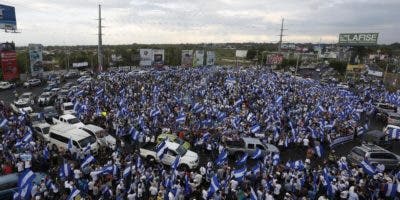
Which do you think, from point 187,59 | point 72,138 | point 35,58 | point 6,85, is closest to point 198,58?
point 187,59

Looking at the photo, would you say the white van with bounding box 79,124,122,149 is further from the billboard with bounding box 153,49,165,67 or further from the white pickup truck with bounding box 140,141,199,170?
the billboard with bounding box 153,49,165,67

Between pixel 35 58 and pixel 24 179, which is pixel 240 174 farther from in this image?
pixel 35 58

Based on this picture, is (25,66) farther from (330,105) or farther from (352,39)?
(352,39)

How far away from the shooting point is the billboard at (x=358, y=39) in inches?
2396

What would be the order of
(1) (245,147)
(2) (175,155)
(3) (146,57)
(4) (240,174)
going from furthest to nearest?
(3) (146,57) < (1) (245,147) < (2) (175,155) < (4) (240,174)

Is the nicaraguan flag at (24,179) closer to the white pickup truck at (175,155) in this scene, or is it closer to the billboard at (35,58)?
the white pickup truck at (175,155)

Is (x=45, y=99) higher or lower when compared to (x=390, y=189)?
higher

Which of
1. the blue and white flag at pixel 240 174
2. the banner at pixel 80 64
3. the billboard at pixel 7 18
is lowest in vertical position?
the blue and white flag at pixel 240 174

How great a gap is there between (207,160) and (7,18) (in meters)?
28.0

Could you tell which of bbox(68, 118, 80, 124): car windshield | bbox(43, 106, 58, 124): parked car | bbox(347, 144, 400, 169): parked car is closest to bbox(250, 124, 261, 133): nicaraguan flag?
bbox(347, 144, 400, 169): parked car

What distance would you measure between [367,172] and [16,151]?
1818cm

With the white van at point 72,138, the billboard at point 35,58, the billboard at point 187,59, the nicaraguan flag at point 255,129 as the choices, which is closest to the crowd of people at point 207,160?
the nicaraguan flag at point 255,129

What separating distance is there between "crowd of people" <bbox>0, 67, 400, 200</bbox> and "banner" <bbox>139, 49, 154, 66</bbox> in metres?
26.7

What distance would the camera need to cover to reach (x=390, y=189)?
43.3 feet
